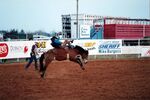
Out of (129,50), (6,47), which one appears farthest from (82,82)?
(129,50)

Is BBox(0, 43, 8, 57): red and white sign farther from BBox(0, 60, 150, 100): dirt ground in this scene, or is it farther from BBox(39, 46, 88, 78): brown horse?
BBox(0, 60, 150, 100): dirt ground

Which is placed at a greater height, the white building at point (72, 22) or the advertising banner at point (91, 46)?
the white building at point (72, 22)

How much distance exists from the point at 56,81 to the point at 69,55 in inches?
62.1

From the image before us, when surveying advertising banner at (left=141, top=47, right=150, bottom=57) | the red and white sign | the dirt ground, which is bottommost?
the dirt ground

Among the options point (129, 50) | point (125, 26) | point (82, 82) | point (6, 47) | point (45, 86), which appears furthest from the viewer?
point (125, 26)

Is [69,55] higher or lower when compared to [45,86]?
higher

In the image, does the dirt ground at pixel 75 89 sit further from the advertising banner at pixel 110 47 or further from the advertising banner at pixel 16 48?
the advertising banner at pixel 110 47

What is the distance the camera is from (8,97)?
10.2 m

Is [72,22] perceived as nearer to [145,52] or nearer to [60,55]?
[145,52]

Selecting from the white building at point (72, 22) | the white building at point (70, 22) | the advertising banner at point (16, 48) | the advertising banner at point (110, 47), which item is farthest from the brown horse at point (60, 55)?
the white building at point (70, 22)

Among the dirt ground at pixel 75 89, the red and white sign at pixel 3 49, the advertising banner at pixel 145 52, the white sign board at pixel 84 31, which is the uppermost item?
the white sign board at pixel 84 31

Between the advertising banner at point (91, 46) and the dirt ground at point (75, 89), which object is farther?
the advertising banner at point (91, 46)

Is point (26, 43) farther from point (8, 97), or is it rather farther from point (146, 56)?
point (8, 97)

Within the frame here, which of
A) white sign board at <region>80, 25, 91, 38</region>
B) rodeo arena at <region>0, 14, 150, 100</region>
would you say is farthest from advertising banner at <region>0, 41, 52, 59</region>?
white sign board at <region>80, 25, 91, 38</region>
